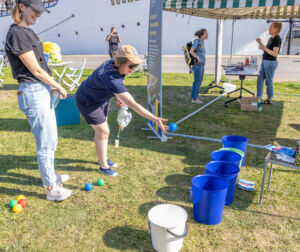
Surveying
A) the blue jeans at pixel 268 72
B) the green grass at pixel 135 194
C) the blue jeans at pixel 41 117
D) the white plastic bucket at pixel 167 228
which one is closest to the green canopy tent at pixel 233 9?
the blue jeans at pixel 268 72

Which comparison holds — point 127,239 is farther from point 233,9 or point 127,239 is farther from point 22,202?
point 233,9

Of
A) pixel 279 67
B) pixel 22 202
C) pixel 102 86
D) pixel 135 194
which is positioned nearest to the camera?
pixel 102 86

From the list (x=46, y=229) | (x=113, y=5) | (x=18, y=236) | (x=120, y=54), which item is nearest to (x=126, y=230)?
(x=46, y=229)

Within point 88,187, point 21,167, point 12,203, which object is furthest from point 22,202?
point 21,167

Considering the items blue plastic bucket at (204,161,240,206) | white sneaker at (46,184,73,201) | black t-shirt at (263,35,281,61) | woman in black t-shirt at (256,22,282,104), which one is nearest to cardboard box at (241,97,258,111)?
woman in black t-shirt at (256,22,282,104)

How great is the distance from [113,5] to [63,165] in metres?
27.5

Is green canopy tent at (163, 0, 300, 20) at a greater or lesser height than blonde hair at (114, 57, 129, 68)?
greater

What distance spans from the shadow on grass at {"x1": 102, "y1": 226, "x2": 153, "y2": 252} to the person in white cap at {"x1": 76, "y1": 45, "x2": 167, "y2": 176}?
110 cm

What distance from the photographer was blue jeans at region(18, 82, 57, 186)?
2.56 meters

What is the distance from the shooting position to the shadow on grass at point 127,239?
2480 millimetres

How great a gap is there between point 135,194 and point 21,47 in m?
2.12

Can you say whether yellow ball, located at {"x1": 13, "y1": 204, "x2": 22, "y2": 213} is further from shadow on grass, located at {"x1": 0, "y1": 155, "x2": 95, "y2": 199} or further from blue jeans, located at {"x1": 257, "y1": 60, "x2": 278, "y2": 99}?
blue jeans, located at {"x1": 257, "y1": 60, "x2": 278, "y2": 99}

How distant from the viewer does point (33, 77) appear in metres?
2.55

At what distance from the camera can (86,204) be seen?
10.3 ft
